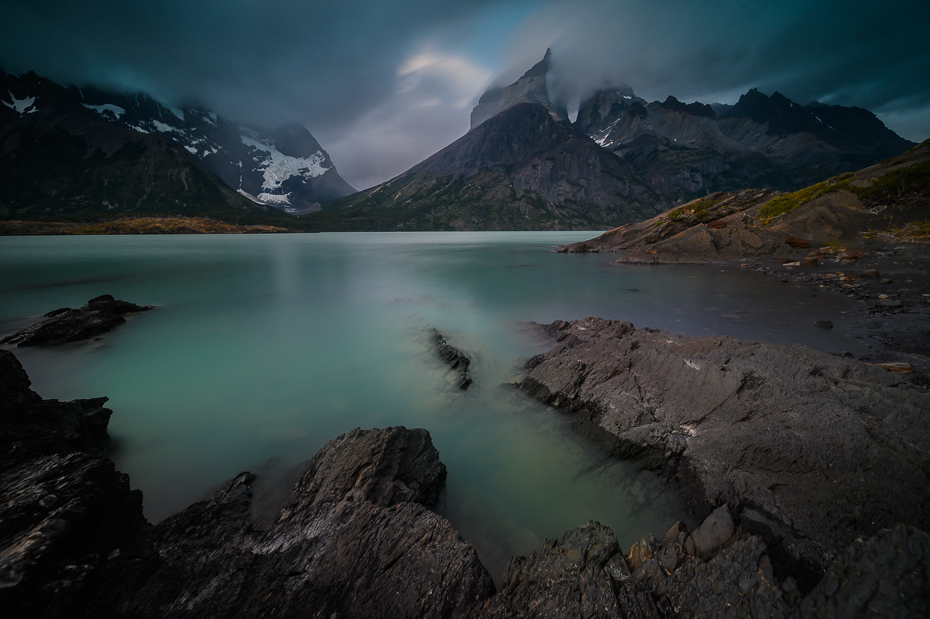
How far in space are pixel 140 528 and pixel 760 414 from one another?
11.5 metres

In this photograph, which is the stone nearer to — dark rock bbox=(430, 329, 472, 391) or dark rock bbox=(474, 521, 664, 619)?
dark rock bbox=(474, 521, 664, 619)

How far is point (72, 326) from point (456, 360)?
18.2 metres

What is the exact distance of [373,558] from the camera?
15.2 feet

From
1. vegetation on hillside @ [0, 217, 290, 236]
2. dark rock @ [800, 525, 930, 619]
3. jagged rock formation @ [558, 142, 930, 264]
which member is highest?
vegetation on hillside @ [0, 217, 290, 236]

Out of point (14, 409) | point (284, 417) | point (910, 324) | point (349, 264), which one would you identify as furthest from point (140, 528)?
point (349, 264)

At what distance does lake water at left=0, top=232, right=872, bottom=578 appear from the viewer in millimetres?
6781

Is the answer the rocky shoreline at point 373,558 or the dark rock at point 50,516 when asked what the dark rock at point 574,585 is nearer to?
the rocky shoreline at point 373,558

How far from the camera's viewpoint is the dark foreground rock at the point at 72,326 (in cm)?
1451

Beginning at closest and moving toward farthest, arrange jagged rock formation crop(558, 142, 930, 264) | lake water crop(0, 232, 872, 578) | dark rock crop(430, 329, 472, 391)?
lake water crop(0, 232, 872, 578)
dark rock crop(430, 329, 472, 391)
jagged rock formation crop(558, 142, 930, 264)

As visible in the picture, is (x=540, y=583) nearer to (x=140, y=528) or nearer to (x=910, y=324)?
(x=140, y=528)

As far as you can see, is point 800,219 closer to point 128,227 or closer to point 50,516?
point 50,516

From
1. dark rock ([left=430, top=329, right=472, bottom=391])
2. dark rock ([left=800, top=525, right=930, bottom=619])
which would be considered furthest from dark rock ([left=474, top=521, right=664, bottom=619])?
dark rock ([left=430, top=329, right=472, bottom=391])

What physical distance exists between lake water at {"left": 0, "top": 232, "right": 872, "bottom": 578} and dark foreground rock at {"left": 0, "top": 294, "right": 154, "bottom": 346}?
0.71 meters

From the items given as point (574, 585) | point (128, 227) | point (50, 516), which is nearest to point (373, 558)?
point (574, 585)
